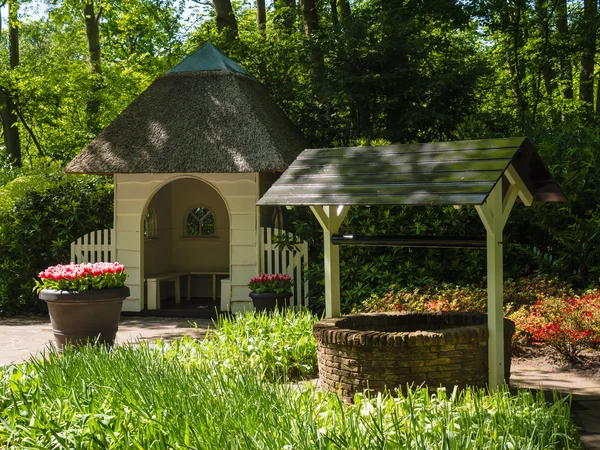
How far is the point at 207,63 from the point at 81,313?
23.4ft

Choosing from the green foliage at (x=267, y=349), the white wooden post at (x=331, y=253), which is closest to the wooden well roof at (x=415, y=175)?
the white wooden post at (x=331, y=253)

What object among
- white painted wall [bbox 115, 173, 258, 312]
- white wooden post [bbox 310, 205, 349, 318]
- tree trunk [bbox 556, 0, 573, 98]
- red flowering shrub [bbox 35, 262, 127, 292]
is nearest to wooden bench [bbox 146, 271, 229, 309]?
white painted wall [bbox 115, 173, 258, 312]

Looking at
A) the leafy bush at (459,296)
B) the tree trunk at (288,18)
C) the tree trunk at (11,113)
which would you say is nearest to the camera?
the leafy bush at (459,296)

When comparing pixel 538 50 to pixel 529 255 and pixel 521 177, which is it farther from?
pixel 521 177

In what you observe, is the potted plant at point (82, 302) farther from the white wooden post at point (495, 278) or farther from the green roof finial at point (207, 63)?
the green roof finial at point (207, 63)

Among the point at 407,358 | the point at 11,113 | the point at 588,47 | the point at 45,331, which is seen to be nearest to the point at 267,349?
the point at 407,358

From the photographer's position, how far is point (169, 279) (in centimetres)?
1423

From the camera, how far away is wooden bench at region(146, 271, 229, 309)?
1317cm

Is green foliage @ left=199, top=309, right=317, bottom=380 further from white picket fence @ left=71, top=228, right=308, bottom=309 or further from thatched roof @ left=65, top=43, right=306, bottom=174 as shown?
thatched roof @ left=65, top=43, right=306, bottom=174

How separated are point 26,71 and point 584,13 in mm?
14016

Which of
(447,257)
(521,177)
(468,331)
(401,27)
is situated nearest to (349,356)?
(468,331)

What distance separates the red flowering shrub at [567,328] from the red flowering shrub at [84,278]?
459cm

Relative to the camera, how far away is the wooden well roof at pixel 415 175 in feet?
18.7

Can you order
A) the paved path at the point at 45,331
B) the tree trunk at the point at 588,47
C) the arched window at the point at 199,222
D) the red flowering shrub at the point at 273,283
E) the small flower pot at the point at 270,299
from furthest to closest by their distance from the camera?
the tree trunk at the point at 588,47 → the arched window at the point at 199,222 → the red flowering shrub at the point at 273,283 → the small flower pot at the point at 270,299 → the paved path at the point at 45,331
